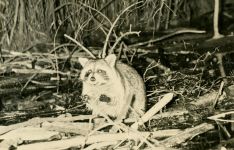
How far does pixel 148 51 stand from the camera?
24.1 feet

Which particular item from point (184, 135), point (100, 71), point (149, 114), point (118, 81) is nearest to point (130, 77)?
point (118, 81)

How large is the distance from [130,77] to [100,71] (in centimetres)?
37

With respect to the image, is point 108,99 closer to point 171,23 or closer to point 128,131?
point 128,131

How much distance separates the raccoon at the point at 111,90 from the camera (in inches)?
200

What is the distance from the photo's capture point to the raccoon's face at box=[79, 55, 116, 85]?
16.7ft

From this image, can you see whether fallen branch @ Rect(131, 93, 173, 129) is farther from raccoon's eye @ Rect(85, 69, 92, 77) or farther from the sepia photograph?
raccoon's eye @ Rect(85, 69, 92, 77)

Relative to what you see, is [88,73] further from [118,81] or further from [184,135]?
[184,135]

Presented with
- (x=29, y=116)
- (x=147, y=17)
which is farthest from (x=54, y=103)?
(x=147, y=17)

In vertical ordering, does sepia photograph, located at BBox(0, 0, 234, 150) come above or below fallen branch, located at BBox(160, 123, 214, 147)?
above

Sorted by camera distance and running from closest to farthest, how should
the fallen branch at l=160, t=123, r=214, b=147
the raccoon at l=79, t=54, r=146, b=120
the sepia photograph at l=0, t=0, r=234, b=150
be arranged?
1. the fallen branch at l=160, t=123, r=214, b=147
2. the sepia photograph at l=0, t=0, r=234, b=150
3. the raccoon at l=79, t=54, r=146, b=120

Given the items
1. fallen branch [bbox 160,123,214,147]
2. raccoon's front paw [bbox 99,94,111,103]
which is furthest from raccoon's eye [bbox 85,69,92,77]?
fallen branch [bbox 160,123,214,147]

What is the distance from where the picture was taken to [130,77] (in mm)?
5305

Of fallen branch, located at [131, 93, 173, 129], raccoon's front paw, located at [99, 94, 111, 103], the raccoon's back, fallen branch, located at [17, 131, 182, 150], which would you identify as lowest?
fallen branch, located at [17, 131, 182, 150]

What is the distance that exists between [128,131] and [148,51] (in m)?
2.98
